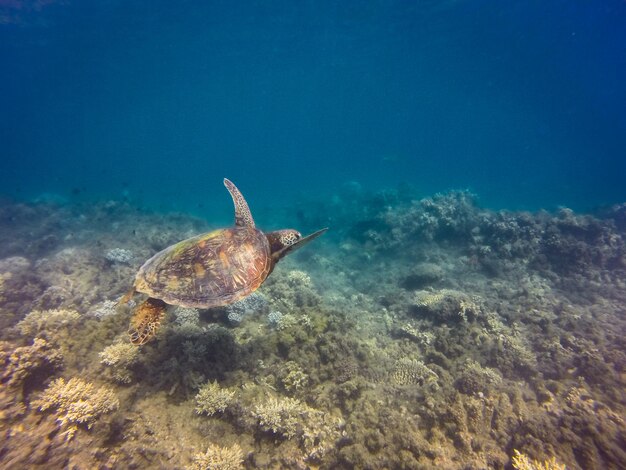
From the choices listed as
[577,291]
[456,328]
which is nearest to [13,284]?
[456,328]

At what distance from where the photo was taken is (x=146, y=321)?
13.5 feet

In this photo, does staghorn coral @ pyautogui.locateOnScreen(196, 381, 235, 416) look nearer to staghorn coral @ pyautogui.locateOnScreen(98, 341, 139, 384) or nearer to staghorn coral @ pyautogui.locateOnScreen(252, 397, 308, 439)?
staghorn coral @ pyautogui.locateOnScreen(252, 397, 308, 439)

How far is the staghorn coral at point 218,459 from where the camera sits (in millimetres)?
3393

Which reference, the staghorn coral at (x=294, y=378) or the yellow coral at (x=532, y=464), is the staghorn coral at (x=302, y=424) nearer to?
the staghorn coral at (x=294, y=378)

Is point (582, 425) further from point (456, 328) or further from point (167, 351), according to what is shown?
point (167, 351)

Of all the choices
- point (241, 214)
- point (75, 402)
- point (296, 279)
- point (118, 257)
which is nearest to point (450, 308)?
point (296, 279)

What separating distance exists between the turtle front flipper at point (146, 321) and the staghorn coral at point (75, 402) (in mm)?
919

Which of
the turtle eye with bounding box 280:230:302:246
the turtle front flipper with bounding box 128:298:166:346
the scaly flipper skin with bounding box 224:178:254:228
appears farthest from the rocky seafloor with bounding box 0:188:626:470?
the scaly flipper skin with bounding box 224:178:254:228

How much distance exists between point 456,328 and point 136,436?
7.11 metres

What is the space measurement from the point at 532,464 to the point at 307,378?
3.38 metres

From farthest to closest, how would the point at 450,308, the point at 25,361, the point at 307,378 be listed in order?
the point at 450,308 < the point at 307,378 < the point at 25,361

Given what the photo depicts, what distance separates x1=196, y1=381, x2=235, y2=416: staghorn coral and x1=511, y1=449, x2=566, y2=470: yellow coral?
4118 millimetres

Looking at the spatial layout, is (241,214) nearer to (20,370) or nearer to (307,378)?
(307,378)

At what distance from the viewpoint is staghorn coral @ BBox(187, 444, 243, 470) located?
3393mm
